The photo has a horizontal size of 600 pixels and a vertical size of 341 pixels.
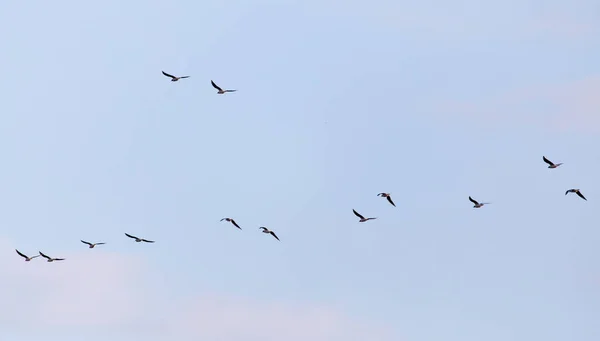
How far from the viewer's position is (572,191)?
192 meters

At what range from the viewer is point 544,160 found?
188 m

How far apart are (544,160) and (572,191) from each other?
21.6ft
